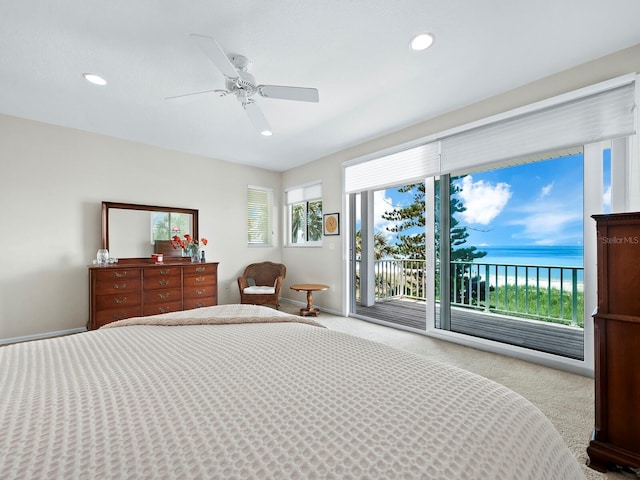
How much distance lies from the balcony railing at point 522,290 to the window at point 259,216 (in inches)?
132

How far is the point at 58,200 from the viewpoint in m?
3.63

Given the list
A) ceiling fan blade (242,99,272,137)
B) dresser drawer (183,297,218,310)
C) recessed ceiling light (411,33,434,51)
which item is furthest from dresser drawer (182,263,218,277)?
recessed ceiling light (411,33,434,51)

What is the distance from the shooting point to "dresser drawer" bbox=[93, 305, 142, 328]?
3429mm

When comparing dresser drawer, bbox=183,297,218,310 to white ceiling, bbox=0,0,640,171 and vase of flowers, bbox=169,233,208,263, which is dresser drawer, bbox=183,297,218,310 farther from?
white ceiling, bbox=0,0,640,171

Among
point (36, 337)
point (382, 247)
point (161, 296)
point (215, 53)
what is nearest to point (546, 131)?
point (215, 53)

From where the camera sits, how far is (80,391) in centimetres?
79

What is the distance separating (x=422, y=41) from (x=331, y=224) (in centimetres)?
297

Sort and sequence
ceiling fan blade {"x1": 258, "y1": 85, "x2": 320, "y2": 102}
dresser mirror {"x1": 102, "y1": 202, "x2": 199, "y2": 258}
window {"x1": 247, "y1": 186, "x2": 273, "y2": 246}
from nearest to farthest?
ceiling fan blade {"x1": 258, "y1": 85, "x2": 320, "y2": 102} → dresser mirror {"x1": 102, "y1": 202, "x2": 199, "y2": 258} → window {"x1": 247, "y1": 186, "x2": 273, "y2": 246}

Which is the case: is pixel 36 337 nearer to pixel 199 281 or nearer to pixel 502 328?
pixel 199 281

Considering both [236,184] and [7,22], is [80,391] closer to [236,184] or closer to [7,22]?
[7,22]

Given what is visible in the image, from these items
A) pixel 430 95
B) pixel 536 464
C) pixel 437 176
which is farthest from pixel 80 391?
pixel 437 176

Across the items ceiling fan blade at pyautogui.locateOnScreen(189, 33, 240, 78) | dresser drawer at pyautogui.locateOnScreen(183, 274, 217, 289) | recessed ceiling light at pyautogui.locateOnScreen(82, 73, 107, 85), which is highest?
recessed ceiling light at pyautogui.locateOnScreen(82, 73, 107, 85)

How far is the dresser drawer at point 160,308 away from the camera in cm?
379

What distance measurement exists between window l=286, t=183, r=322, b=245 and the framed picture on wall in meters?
0.26
